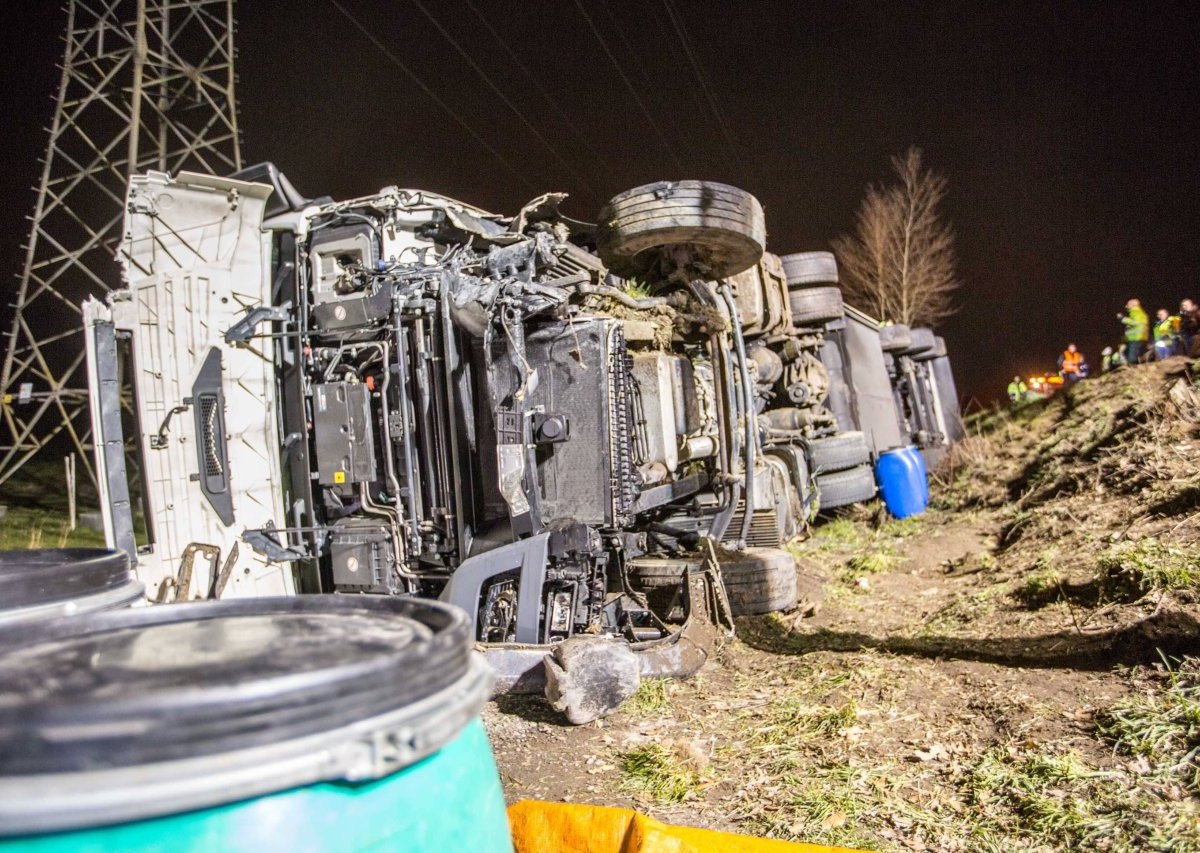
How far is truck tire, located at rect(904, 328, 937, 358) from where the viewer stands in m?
13.9

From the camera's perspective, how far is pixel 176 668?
103 cm

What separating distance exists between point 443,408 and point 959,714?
318cm

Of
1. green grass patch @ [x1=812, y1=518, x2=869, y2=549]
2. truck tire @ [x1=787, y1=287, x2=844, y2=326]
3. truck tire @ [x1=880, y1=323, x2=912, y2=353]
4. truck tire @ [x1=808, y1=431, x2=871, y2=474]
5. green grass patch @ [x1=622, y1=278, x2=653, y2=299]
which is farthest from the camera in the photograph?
truck tire @ [x1=880, y1=323, x2=912, y2=353]

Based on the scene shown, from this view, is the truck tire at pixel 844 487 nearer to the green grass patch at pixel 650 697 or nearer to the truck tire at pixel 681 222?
the truck tire at pixel 681 222

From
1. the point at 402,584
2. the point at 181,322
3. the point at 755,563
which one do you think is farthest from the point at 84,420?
the point at 755,563

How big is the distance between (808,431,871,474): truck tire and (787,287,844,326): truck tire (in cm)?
144

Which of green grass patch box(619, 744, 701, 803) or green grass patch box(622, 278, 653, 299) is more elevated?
green grass patch box(622, 278, 653, 299)

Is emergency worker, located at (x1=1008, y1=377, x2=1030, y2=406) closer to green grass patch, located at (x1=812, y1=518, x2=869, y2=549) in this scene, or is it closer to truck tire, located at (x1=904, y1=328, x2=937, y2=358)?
truck tire, located at (x1=904, y1=328, x2=937, y2=358)

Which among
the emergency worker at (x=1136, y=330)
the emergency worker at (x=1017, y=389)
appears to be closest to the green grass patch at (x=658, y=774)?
the emergency worker at (x=1136, y=330)

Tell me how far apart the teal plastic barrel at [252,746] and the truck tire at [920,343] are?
13.7 meters

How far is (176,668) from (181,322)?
5.01 meters

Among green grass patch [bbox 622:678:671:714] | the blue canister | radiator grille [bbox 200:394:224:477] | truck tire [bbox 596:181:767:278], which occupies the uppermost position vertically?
truck tire [bbox 596:181:767:278]

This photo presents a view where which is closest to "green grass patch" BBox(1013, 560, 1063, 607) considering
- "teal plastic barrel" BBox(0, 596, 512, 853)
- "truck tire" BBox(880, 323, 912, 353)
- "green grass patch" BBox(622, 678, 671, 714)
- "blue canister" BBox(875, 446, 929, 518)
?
"green grass patch" BBox(622, 678, 671, 714)

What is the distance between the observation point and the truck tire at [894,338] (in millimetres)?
12602
